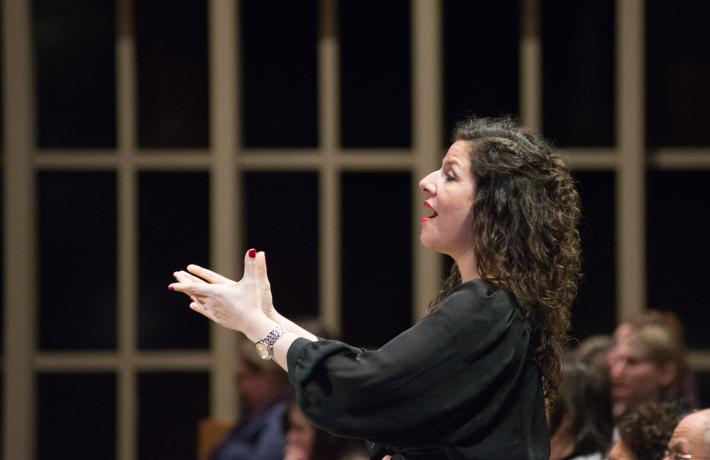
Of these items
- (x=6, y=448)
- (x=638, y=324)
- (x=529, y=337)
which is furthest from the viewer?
(x=6, y=448)

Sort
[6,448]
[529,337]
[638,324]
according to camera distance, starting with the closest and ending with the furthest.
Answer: [529,337] → [638,324] → [6,448]

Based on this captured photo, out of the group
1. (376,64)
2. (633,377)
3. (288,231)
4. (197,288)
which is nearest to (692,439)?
(197,288)

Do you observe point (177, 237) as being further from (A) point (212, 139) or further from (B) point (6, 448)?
(B) point (6, 448)

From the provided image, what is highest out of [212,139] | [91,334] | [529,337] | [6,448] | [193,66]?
[193,66]

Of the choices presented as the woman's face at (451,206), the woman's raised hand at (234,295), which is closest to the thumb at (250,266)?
the woman's raised hand at (234,295)

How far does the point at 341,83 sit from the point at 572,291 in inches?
106

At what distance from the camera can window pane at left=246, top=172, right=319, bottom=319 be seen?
4355 mm

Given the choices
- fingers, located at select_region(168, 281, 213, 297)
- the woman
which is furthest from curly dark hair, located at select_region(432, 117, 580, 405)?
fingers, located at select_region(168, 281, 213, 297)

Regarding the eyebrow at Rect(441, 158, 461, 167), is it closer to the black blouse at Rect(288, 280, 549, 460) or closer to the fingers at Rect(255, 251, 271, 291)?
the black blouse at Rect(288, 280, 549, 460)

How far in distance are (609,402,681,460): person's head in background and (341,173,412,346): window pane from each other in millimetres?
2127

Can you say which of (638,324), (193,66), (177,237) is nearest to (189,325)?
(177,237)

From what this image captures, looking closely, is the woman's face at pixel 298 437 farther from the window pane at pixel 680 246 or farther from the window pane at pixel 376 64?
the window pane at pixel 680 246

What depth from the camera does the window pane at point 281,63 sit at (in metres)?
4.38

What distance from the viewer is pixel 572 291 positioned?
184 centimetres
